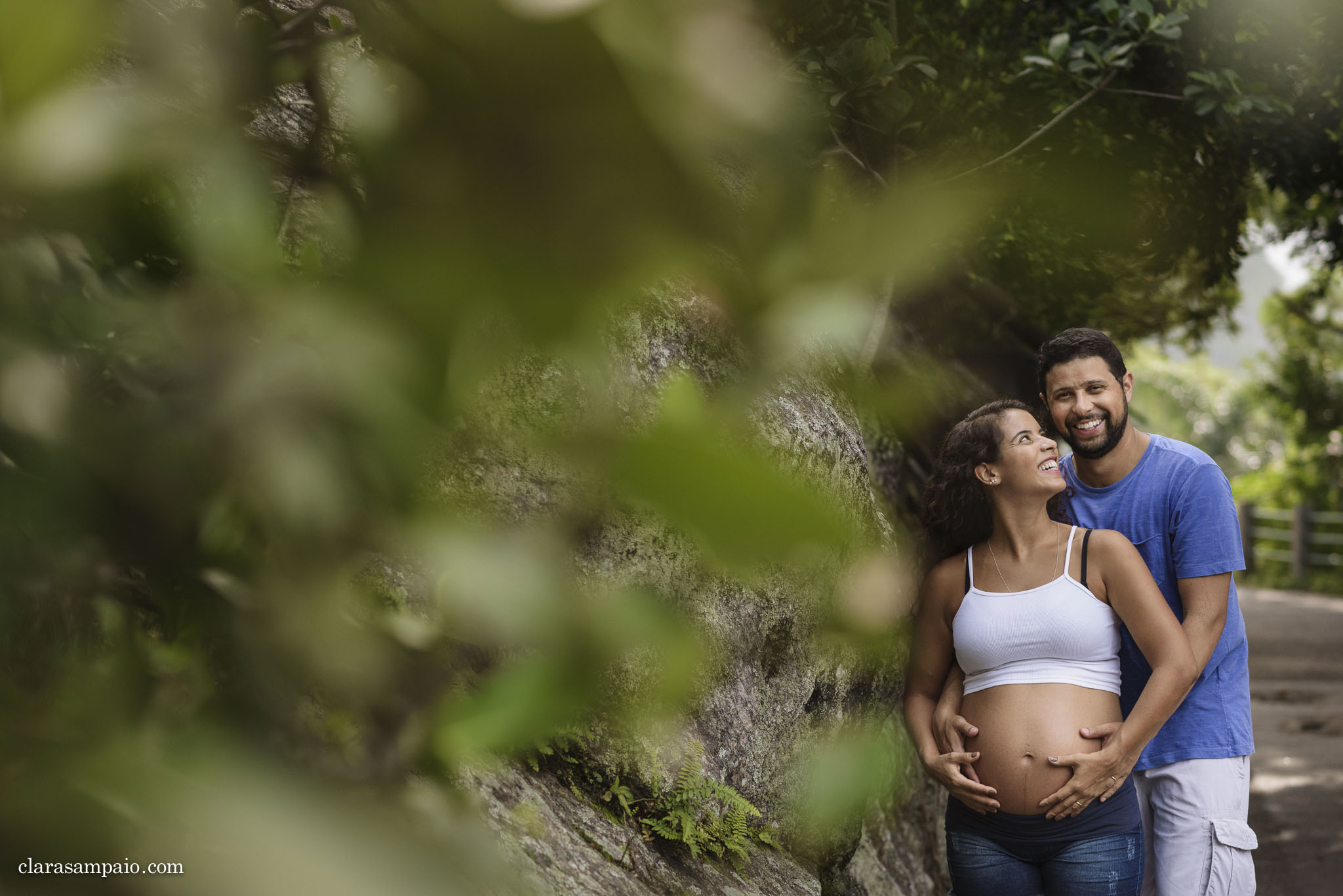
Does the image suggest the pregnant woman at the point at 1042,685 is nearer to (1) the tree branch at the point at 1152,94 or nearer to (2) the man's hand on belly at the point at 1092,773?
(2) the man's hand on belly at the point at 1092,773

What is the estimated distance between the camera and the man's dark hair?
224cm

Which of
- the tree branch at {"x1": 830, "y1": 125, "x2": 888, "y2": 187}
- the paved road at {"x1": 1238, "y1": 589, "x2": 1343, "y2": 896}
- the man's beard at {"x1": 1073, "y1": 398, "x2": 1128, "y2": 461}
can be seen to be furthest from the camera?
the paved road at {"x1": 1238, "y1": 589, "x2": 1343, "y2": 896}

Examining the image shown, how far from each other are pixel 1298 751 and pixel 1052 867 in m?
4.88

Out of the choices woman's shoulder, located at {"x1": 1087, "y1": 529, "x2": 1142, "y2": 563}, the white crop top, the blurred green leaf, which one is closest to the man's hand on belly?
the white crop top

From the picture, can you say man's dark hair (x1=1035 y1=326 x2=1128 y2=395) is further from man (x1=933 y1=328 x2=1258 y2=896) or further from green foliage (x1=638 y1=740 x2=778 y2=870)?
green foliage (x1=638 y1=740 x2=778 y2=870)

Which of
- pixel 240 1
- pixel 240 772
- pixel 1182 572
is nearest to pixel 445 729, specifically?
pixel 240 772

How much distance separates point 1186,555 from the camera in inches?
82.7

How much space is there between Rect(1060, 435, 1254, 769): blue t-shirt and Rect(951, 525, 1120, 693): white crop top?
15 cm

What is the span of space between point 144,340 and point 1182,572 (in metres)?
2.23

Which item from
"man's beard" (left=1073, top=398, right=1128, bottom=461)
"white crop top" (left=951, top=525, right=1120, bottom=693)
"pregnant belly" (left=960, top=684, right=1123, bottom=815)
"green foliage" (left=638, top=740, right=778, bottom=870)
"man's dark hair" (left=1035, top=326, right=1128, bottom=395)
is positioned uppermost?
"man's dark hair" (left=1035, top=326, right=1128, bottom=395)

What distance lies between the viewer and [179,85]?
349 mm

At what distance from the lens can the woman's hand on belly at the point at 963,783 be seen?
6.72 ft

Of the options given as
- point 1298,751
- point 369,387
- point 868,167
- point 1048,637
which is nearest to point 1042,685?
point 1048,637

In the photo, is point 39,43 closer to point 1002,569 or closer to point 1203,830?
point 1002,569
